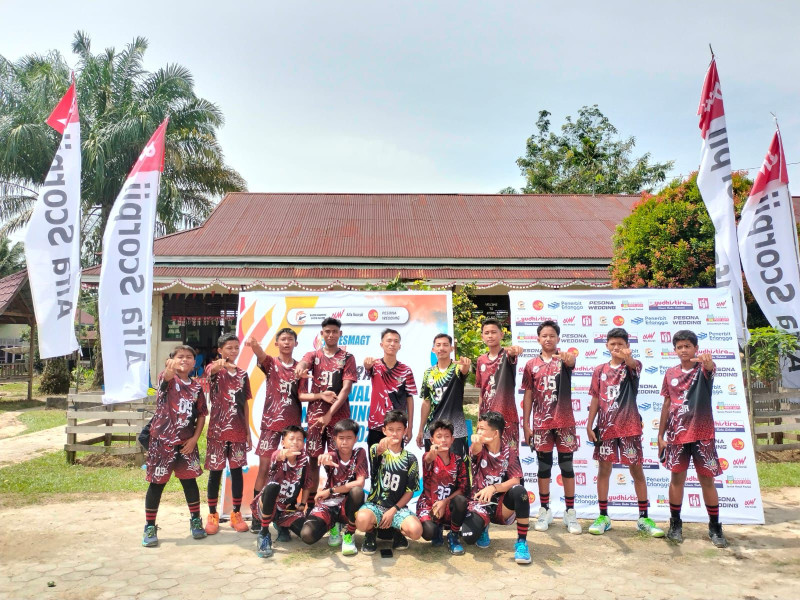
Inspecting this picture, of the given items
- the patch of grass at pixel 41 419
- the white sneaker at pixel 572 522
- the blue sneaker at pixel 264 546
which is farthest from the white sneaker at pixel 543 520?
the patch of grass at pixel 41 419

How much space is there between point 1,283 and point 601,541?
1587cm

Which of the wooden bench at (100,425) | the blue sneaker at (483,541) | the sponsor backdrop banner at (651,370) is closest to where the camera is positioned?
the blue sneaker at (483,541)

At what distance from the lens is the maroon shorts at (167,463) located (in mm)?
4602

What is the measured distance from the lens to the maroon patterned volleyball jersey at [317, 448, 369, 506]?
4.55 meters

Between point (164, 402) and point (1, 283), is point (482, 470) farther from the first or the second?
point (1, 283)

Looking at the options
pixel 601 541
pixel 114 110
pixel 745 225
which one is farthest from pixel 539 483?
pixel 114 110

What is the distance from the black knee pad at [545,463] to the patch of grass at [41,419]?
9326 millimetres

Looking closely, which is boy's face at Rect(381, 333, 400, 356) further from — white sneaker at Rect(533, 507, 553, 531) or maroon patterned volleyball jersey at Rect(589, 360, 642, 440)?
white sneaker at Rect(533, 507, 553, 531)

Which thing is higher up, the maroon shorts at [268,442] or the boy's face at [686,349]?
the boy's face at [686,349]

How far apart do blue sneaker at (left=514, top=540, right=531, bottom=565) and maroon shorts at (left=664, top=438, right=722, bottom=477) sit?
1.42 metres

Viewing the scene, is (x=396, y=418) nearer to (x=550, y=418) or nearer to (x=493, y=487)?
(x=493, y=487)

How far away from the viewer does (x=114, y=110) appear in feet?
55.4

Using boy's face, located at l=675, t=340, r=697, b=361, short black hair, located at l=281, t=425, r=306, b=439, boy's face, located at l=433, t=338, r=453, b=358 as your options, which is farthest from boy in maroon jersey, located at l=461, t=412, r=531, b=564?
boy's face, located at l=675, t=340, r=697, b=361

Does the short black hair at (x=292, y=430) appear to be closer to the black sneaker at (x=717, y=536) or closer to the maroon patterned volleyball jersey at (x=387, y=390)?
the maroon patterned volleyball jersey at (x=387, y=390)
